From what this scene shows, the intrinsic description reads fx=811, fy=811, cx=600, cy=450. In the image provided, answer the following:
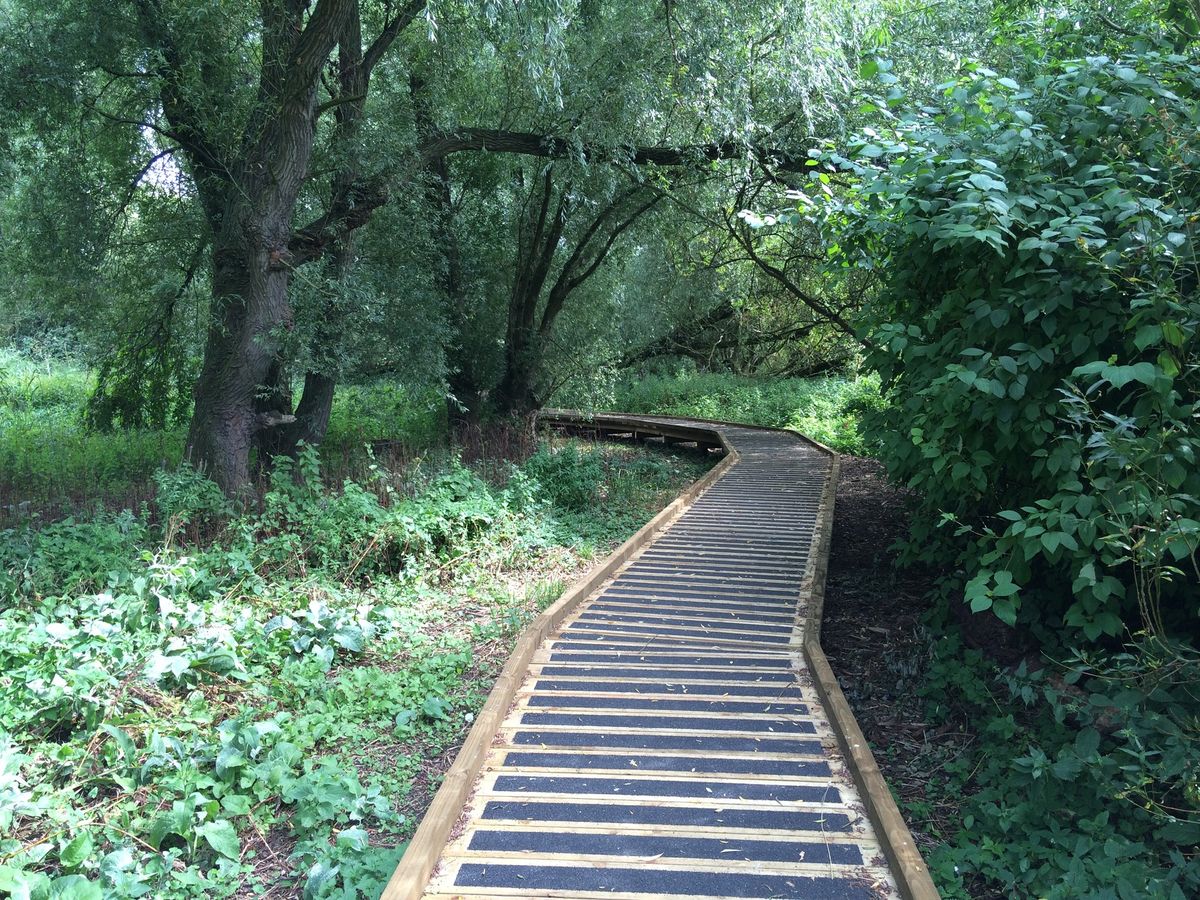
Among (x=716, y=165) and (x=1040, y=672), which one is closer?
(x=1040, y=672)

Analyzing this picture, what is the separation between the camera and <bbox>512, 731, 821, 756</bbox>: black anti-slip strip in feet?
12.4

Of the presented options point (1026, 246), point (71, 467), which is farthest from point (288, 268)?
point (1026, 246)

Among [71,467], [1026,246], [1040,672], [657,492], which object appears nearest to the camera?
[1026,246]

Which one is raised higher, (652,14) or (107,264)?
(652,14)

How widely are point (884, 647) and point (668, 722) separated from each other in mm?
2311

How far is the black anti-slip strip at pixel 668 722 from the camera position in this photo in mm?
Result: 3990

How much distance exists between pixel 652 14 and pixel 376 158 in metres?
3.74

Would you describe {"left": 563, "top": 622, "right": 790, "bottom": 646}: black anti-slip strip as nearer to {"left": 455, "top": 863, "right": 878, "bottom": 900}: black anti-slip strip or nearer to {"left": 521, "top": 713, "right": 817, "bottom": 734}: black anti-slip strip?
{"left": 521, "top": 713, "right": 817, "bottom": 734}: black anti-slip strip

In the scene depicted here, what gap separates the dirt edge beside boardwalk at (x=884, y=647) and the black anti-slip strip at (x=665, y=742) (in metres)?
0.60

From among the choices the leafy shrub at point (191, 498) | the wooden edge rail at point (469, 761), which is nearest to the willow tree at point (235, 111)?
the leafy shrub at point (191, 498)

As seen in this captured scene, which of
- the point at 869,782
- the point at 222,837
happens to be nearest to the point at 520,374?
the point at 222,837

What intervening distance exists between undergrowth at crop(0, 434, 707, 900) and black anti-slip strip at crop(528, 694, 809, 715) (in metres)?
0.60

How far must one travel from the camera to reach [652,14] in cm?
977

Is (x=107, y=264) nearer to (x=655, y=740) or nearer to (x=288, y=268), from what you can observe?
(x=288, y=268)
